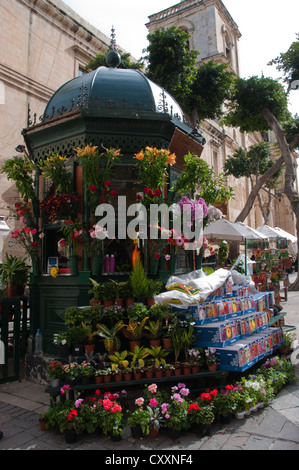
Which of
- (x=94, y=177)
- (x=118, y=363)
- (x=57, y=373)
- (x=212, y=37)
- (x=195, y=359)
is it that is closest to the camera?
(x=57, y=373)

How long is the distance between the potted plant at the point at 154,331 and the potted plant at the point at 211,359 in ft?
2.04

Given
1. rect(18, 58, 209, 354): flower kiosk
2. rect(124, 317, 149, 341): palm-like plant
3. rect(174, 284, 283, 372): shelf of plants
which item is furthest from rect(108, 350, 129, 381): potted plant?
rect(18, 58, 209, 354): flower kiosk

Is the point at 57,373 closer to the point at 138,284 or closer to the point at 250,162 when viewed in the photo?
the point at 138,284

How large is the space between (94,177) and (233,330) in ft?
9.42

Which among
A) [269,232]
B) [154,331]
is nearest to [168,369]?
[154,331]

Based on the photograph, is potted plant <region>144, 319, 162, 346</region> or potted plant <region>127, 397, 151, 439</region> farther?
potted plant <region>144, 319, 162, 346</region>

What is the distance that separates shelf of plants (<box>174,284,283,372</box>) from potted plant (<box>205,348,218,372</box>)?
7 centimetres

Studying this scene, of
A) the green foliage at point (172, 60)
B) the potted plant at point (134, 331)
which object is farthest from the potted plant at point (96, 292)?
the green foliage at point (172, 60)

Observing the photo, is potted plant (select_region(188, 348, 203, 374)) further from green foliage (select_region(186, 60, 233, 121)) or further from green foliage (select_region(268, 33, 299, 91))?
green foliage (select_region(268, 33, 299, 91))

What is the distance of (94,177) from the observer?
5.03 m

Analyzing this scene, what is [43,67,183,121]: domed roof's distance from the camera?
556cm

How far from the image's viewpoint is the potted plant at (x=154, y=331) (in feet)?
14.4

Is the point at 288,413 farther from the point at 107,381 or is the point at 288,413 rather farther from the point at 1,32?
the point at 1,32

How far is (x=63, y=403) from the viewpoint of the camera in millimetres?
3828
